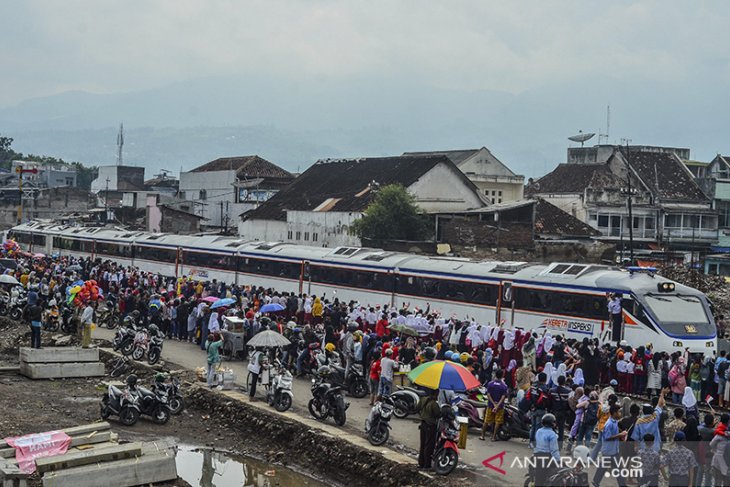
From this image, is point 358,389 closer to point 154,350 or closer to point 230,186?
point 154,350

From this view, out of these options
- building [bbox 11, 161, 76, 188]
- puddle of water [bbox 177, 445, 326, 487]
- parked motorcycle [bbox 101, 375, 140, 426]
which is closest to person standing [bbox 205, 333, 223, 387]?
parked motorcycle [bbox 101, 375, 140, 426]

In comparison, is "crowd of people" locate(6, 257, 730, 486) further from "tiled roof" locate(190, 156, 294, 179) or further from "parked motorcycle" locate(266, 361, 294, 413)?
"tiled roof" locate(190, 156, 294, 179)

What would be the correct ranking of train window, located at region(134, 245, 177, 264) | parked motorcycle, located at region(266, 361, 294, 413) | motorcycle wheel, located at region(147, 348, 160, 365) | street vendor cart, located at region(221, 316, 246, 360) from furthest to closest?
train window, located at region(134, 245, 177, 264) → street vendor cart, located at region(221, 316, 246, 360) → motorcycle wheel, located at region(147, 348, 160, 365) → parked motorcycle, located at region(266, 361, 294, 413)

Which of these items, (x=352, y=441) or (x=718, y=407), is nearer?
(x=352, y=441)

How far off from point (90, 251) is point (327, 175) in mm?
16319

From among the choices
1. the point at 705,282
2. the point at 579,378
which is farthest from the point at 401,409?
the point at 705,282

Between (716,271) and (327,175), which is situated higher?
(327,175)

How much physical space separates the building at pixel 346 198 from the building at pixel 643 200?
630 cm

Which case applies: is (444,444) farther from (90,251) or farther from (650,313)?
(90,251)

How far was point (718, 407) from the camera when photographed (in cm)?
1905

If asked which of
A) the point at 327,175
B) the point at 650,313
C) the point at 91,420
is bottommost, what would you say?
the point at 91,420

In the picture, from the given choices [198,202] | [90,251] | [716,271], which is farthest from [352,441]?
[198,202]

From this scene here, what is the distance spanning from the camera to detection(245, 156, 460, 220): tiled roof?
171 feet

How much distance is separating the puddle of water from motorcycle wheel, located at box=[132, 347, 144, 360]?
7.11 metres
